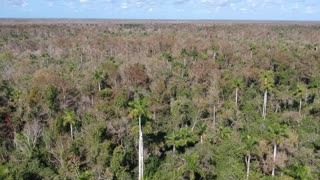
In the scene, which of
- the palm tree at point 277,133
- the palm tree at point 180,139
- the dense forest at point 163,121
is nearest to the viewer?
the palm tree at point 277,133

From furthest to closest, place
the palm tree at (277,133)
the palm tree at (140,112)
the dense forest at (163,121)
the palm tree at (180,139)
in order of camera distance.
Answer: the palm tree at (180,139)
the dense forest at (163,121)
the palm tree at (140,112)
the palm tree at (277,133)

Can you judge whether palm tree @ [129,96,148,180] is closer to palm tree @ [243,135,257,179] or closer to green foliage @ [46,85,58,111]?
palm tree @ [243,135,257,179]

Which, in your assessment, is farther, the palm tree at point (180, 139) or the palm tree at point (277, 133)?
the palm tree at point (180, 139)

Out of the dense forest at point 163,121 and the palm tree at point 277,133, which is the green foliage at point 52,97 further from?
the palm tree at point 277,133

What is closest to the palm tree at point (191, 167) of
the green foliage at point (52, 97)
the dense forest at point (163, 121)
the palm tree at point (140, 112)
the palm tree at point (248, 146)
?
the dense forest at point (163, 121)

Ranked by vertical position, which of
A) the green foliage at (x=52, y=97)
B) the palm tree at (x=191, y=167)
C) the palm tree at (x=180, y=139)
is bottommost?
the palm tree at (x=191, y=167)

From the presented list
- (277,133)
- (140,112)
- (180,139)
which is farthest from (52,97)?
(277,133)

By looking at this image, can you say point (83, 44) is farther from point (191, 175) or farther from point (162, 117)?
point (191, 175)

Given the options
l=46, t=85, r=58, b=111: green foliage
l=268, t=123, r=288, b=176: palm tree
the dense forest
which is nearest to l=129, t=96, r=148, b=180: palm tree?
the dense forest
